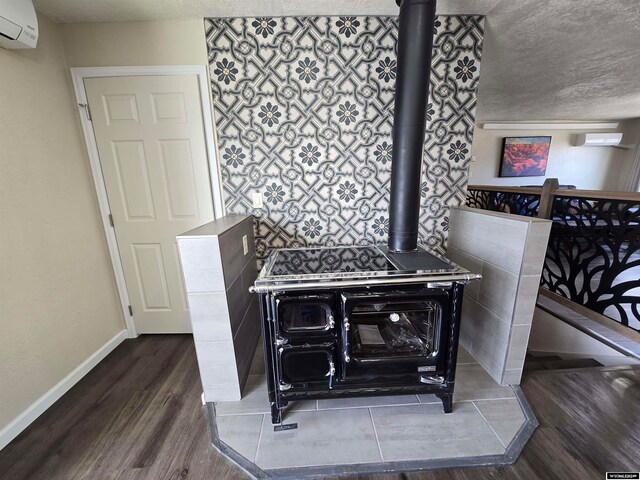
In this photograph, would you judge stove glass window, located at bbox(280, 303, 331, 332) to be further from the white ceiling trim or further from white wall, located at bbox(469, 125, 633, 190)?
the white ceiling trim

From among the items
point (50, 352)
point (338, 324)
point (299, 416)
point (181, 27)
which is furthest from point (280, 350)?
point (181, 27)

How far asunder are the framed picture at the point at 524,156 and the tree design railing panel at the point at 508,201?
218 centimetres

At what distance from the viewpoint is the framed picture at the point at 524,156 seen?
17.2 feet

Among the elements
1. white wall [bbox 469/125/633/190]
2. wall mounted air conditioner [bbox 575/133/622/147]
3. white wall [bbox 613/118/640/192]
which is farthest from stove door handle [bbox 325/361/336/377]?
white wall [bbox 613/118/640/192]

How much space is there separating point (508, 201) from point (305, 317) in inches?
129

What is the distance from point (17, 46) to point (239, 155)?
1.27 metres

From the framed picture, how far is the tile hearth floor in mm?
5342

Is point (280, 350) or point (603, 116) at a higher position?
point (603, 116)

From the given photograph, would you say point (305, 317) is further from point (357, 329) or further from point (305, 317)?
point (357, 329)

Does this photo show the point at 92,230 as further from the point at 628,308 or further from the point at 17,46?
the point at 628,308

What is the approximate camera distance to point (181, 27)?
5.61 feet

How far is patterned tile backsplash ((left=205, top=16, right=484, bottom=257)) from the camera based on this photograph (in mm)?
1740

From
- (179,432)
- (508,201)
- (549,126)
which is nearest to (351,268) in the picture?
(179,432)

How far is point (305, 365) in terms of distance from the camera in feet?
4.30
